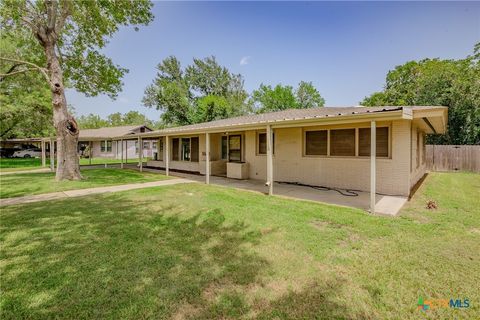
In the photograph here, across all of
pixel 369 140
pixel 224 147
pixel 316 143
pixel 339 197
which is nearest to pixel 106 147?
pixel 224 147

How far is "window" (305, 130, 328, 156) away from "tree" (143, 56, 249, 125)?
22.6m

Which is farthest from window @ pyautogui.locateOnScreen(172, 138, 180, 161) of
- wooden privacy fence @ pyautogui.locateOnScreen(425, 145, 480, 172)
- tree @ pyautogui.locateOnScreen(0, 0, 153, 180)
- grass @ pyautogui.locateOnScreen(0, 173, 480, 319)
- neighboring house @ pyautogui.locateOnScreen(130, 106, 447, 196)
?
wooden privacy fence @ pyautogui.locateOnScreen(425, 145, 480, 172)

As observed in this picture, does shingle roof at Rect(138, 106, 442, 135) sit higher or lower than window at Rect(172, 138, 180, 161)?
higher

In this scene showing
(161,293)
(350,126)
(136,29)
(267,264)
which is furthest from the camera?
(136,29)

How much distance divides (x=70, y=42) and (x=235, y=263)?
15.9 meters

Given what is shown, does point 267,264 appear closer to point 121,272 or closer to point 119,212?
point 121,272

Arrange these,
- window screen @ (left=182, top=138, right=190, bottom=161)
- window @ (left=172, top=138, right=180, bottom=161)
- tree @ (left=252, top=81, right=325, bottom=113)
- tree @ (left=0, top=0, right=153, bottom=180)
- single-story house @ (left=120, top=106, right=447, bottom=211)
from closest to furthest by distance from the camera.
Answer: single-story house @ (left=120, top=106, right=447, bottom=211) → tree @ (left=0, top=0, right=153, bottom=180) → window screen @ (left=182, top=138, right=190, bottom=161) → window @ (left=172, top=138, right=180, bottom=161) → tree @ (left=252, top=81, right=325, bottom=113)

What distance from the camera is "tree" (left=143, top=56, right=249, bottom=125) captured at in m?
30.8

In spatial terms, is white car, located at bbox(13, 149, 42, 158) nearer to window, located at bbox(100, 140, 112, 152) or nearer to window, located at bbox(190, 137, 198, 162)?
window, located at bbox(100, 140, 112, 152)

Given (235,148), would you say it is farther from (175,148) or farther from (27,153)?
(27,153)

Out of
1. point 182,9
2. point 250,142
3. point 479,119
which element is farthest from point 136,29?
point 479,119

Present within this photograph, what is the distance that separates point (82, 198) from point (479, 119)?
24675mm

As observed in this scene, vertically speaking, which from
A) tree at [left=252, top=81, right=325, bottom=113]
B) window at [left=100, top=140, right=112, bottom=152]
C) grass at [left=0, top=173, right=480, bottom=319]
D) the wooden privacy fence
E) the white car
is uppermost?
tree at [left=252, top=81, right=325, bottom=113]

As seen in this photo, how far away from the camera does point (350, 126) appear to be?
8.16m
